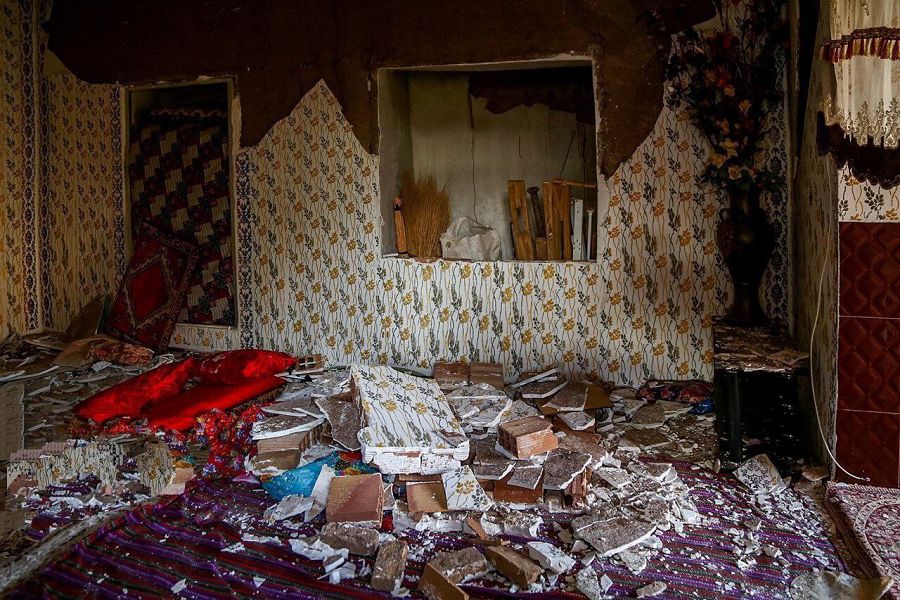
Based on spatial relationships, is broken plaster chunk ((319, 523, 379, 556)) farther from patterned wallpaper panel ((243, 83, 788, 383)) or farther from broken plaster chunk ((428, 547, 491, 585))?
patterned wallpaper panel ((243, 83, 788, 383))

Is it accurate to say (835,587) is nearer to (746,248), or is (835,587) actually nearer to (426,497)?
(426,497)

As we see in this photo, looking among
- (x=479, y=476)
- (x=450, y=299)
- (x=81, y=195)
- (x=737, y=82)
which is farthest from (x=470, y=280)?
(x=81, y=195)

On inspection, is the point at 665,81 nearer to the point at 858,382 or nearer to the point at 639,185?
the point at 639,185

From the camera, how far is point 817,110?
3.47m

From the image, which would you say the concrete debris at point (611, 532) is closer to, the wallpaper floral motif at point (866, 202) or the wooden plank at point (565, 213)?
the wallpaper floral motif at point (866, 202)

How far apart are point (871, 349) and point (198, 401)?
3.45m

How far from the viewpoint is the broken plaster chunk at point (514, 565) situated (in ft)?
8.18

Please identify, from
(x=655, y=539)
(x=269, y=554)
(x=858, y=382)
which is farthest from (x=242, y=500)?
(x=858, y=382)

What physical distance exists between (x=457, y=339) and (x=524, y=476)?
1.79 meters

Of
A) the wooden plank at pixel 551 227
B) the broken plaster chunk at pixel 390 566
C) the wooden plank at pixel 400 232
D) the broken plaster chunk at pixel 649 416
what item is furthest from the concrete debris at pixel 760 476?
the wooden plank at pixel 400 232

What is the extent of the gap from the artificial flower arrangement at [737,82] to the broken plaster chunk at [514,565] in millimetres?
2429

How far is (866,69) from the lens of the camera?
2.83 meters

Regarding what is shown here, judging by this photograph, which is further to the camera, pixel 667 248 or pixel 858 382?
pixel 667 248

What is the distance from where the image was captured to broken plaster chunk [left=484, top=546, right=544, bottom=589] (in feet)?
8.18
